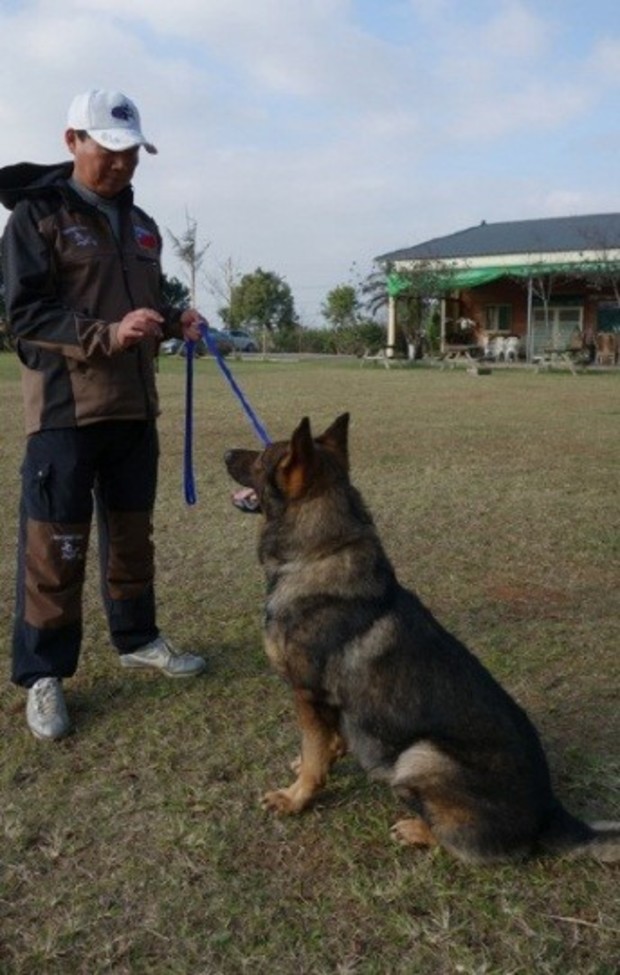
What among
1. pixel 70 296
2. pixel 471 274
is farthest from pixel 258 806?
pixel 471 274

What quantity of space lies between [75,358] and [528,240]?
36.7 m

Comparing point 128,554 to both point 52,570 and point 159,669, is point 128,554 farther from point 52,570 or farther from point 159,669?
point 159,669

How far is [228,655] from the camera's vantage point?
4.36m

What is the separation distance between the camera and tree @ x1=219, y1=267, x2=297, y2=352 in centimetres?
5281

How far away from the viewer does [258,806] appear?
10.1 ft

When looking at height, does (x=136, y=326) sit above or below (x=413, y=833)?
above

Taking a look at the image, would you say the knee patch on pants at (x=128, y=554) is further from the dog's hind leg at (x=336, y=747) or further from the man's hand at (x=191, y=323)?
the dog's hind leg at (x=336, y=747)

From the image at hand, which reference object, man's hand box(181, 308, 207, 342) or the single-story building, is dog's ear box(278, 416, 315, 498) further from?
the single-story building

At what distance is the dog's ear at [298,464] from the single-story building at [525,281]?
98.9 ft

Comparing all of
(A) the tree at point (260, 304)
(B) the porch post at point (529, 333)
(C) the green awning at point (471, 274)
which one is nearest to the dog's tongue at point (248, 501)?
(C) the green awning at point (471, 274)

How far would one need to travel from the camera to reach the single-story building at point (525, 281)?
33.7m

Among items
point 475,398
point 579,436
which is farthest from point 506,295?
point 579,436

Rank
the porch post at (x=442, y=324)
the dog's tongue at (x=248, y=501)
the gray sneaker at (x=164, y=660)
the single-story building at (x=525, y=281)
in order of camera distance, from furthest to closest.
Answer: the porch post at (x=442, y=324), the single-story building at (x=525, y=281), the gray sneaker at (x=164, y=660), the dog's tongue at (x=248, y=501)

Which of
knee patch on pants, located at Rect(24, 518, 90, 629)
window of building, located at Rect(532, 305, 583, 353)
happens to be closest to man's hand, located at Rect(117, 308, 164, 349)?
knee patch on pants, located at Rect(24, 518, 90, 629)
